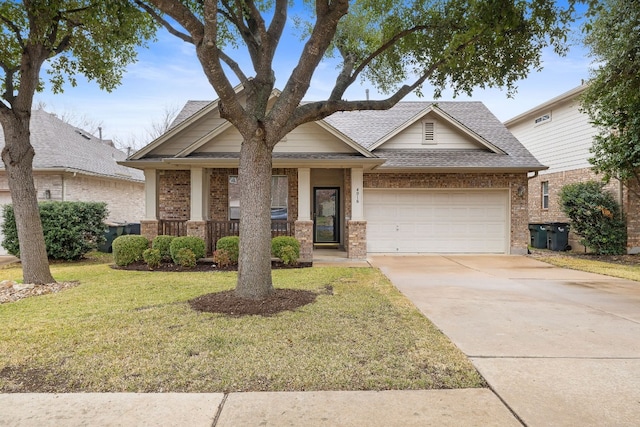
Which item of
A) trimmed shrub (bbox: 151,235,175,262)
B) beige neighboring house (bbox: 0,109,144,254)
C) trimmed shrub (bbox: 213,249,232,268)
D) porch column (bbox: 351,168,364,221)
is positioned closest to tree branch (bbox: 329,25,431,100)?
porch column (bbox: 351,168,364,221)

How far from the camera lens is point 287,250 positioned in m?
10.8

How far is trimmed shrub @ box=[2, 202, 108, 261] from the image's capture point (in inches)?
479

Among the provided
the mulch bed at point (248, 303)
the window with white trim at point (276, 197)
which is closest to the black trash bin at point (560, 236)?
the window with white trim at point (276, 197)

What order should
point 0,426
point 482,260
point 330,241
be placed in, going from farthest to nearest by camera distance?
point 330,241, point 482,260, point 0,426

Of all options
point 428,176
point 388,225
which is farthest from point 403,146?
point 388,225

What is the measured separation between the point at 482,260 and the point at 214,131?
8788 mm

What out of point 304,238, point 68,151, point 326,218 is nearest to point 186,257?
point 304,238

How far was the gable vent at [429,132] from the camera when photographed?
1428cm

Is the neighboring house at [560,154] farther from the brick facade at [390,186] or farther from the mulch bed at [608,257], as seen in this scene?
the brick facade at [390,186]

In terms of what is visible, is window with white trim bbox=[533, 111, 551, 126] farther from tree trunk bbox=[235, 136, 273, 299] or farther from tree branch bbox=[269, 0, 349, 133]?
tree trunk bbox=[235, 136, 273, 299]

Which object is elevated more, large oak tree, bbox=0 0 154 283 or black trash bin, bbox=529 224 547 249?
large oak tree, bbox=0 0 154 283

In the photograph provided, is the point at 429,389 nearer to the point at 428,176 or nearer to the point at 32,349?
the point at 32,349

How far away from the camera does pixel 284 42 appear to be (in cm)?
1110

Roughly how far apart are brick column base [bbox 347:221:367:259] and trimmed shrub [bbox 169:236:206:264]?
422cm
